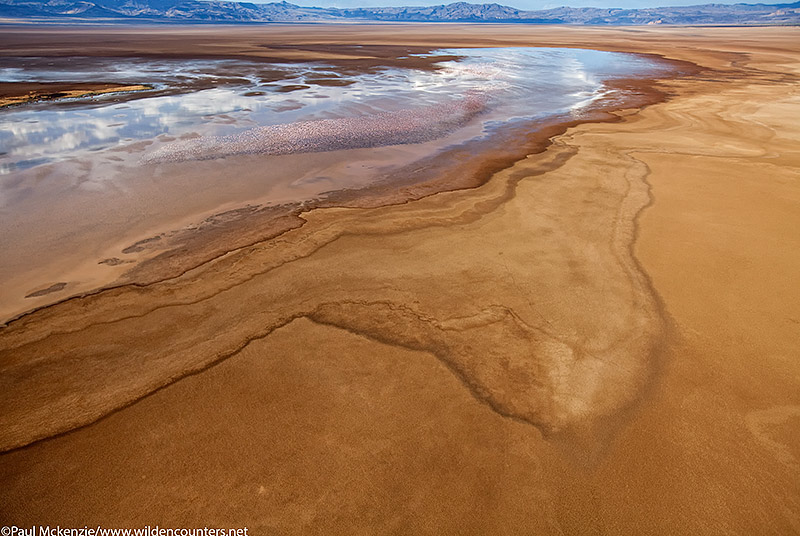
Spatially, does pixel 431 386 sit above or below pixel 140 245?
below

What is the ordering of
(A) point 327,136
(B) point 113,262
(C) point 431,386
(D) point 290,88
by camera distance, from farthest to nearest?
(D) point 290,88 → (A) point 327,136 → (B) point 113,262 → (C) point 431,386

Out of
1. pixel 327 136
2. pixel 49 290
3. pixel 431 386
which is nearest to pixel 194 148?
pixel 327 136

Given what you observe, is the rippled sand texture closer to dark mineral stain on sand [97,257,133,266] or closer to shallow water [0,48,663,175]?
shallow water [0,48,663,175]

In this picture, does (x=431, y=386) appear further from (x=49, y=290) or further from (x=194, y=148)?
(x=194, y=148)

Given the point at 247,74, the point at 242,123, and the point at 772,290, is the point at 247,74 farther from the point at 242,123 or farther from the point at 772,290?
the point at 772,290

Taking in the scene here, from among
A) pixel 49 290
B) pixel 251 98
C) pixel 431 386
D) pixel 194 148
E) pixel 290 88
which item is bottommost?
pixel 431 386

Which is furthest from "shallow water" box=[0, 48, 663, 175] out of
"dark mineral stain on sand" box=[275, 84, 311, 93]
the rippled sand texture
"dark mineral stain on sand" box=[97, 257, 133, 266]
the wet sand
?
the wet sand

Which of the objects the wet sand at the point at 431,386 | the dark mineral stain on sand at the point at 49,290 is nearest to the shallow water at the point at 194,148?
the dark mineral stain on sand at the point at 49,290

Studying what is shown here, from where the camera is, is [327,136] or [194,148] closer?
[194,148]
